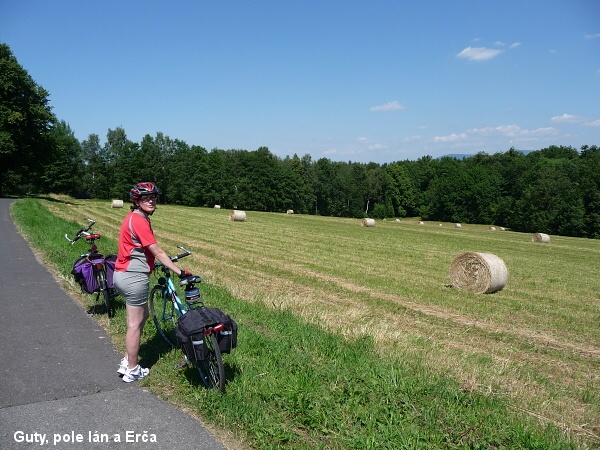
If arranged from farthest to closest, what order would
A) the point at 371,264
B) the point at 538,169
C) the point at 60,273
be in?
1. the point at 538,169
2. the point at 371,264
3. the point at 60,273

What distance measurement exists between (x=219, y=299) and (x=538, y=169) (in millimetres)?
97516

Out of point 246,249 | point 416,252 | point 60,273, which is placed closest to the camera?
point 60,273

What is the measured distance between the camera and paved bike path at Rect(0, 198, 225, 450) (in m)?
3.97

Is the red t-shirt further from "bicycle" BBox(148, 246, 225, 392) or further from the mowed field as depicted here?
the mowed field

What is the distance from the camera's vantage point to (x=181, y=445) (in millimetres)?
3908

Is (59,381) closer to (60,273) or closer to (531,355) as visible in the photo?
(60,273)

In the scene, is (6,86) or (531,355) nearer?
(531,355)

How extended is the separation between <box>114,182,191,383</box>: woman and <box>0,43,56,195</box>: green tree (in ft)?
147

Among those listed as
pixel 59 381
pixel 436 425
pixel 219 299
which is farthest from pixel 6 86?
pixel 436 425

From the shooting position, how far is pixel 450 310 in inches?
453

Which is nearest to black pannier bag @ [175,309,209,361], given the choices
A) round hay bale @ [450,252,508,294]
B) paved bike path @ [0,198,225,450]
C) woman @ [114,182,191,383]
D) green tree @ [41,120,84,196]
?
paved bike path @ [0,198,225,450]

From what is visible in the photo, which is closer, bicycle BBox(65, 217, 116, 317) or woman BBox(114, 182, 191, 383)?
woman BBox(114, 182, 191, 383)

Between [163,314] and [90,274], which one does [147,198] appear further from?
[90,274]

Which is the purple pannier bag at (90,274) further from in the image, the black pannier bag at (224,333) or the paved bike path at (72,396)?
the black pannier bag at (224,333)
